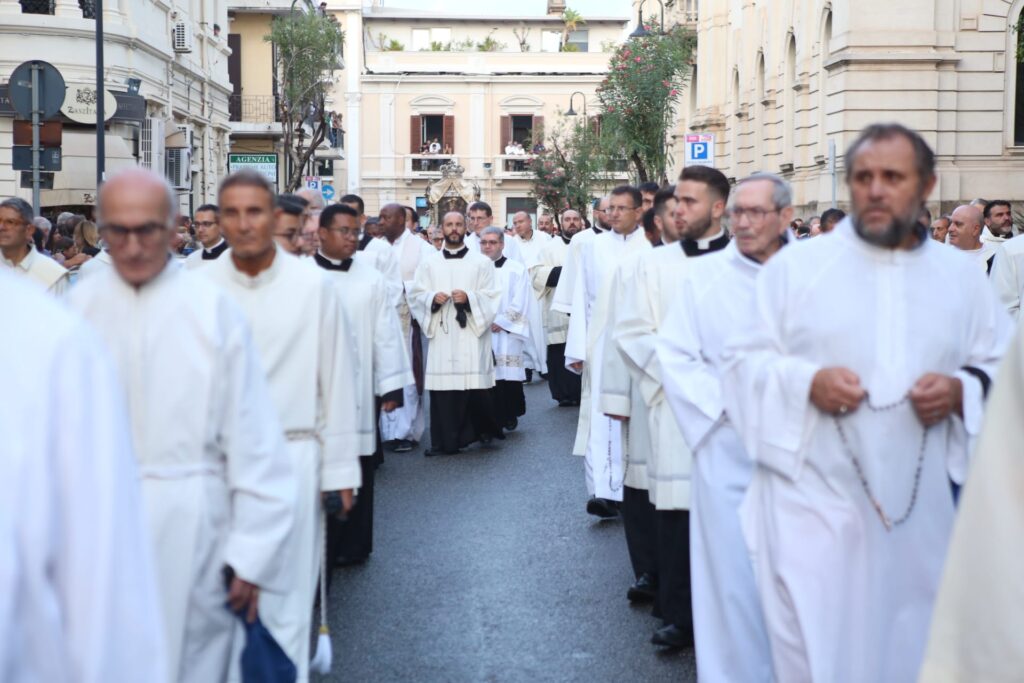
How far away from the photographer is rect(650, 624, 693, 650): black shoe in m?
7.27

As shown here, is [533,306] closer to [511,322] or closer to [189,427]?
[511,322]

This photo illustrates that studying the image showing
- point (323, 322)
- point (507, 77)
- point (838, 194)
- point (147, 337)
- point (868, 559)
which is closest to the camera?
point (147, 337)

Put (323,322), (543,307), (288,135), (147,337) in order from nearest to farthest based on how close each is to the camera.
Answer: (147,337), (323,322), (543,307), (288,135)

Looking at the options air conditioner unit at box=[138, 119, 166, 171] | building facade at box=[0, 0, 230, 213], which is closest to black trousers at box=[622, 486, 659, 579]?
building facade at box=[0, 0, 230, 213]

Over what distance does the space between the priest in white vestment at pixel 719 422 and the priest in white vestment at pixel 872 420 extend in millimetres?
1112

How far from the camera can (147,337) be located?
14.8ft

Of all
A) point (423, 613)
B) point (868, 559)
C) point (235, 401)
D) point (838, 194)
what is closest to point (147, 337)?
point (235, 401)

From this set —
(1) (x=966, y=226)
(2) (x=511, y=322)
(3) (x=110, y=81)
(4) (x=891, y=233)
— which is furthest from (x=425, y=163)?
(4) (x=891, y=233)

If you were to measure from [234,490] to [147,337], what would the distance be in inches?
19.7

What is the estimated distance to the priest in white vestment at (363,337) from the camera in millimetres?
9203

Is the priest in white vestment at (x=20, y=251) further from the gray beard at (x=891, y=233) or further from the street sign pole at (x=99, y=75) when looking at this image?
the street sign pole at (x=99, y=75)

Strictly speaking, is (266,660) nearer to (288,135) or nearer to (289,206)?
(289,206)

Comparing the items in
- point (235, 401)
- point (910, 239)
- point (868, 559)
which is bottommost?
point (868, 559)

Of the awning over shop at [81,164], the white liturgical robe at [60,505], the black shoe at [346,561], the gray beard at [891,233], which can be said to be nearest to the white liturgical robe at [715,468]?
the gray beard at [891,233]
